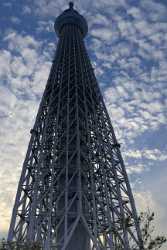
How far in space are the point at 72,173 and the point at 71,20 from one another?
29.8 meters

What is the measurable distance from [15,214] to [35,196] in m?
3.01

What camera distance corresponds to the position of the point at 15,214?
36.0 meters

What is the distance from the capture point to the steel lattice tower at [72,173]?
33500 millimetres

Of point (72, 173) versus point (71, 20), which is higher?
point (71, 20)

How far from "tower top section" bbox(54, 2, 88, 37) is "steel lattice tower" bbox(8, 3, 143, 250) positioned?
28.9 ft

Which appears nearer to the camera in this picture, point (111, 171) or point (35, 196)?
point (35, 196)

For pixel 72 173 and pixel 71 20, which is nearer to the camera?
pixel 72 173

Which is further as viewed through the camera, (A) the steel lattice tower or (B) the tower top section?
(B) the tower top section

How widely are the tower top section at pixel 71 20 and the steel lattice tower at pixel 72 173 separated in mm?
8796

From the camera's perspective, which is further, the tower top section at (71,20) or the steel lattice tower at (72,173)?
the tower top section at (71,20)

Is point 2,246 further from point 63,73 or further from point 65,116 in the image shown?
point 63,73

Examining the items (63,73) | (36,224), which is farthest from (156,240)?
(63,73)

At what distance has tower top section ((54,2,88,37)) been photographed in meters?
56.6

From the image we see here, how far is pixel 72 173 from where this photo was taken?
38.2 m
